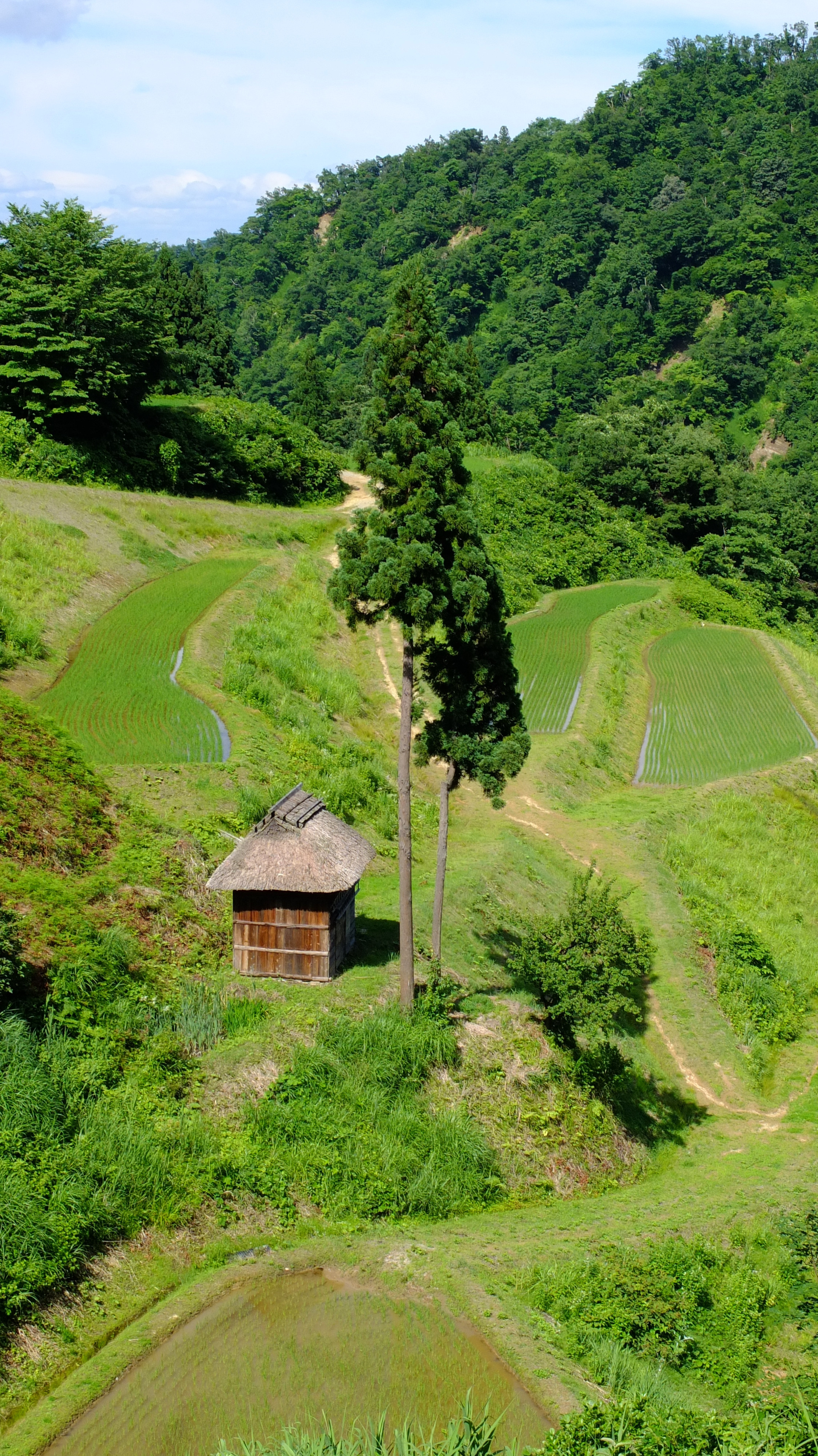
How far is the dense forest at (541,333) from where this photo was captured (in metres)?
42.7

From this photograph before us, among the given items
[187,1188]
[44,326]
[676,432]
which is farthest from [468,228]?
[187,1188]

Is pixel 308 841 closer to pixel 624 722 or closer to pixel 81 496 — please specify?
pixel 624 722

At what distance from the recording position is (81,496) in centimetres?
3856

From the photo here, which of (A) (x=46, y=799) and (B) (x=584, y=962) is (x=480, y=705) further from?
(A) (x=46, y=799)

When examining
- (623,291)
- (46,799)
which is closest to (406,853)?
Result: (46,799)

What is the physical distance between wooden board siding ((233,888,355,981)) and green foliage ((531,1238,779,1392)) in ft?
20.0

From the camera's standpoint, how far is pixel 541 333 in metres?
105

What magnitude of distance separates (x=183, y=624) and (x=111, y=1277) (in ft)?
70.7

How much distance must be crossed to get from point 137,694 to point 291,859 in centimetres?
1032

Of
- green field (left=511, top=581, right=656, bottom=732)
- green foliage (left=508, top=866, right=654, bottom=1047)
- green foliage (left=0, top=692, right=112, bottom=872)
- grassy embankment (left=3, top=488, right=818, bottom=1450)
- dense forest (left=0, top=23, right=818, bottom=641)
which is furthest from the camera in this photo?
dense forest (left=0, top=23, right=818, bottom=641)

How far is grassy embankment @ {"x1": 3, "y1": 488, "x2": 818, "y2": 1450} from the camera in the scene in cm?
1260

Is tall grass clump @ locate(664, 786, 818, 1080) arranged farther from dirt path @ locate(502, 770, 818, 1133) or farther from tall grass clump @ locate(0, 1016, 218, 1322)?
tall grass clump @ locate(0, 1016, 218, 1322)

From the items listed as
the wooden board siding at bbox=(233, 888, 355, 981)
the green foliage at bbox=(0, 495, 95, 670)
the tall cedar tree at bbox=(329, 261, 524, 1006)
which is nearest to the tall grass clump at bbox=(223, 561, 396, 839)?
the wooden board siding at bbox=(233, 888, 355, 981)

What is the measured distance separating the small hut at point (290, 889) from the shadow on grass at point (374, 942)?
1.17 metres
